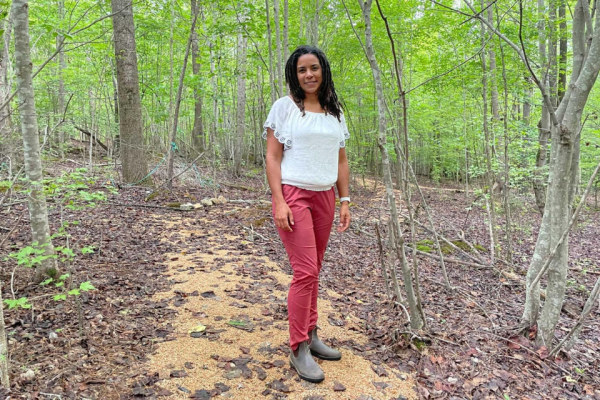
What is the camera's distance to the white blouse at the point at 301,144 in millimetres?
2012

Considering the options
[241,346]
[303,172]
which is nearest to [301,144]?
[303,172]

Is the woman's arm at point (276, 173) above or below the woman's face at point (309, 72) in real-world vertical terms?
below

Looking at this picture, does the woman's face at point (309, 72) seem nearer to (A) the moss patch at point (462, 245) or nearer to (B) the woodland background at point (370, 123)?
(B) the woodland background at point (370, 123)

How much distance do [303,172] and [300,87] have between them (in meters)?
0.52

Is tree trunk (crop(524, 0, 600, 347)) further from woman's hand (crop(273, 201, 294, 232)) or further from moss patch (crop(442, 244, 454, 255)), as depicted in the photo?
moss patch (crop(442, 244, 454, 255))

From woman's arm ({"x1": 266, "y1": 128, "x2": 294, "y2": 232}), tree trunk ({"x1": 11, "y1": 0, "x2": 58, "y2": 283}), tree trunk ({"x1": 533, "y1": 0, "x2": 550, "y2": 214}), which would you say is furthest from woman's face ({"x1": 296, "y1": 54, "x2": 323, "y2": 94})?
tree trunk ({"x1": 533, "y1": 0, "x2": 550, "y2": 214})

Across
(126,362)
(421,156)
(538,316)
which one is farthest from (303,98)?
(421,156)

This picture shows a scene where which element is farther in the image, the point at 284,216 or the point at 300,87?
the point at 300,87

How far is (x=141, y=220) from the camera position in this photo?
5.47m

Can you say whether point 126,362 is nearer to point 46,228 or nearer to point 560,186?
point 46,228

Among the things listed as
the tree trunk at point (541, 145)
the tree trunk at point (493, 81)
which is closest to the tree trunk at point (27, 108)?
the tree trunk at point (541, 145)

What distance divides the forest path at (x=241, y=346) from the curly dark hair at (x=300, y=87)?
156 centimetres

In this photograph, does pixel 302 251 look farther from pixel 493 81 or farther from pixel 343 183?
pixel 493 81

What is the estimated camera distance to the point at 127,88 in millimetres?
6961
